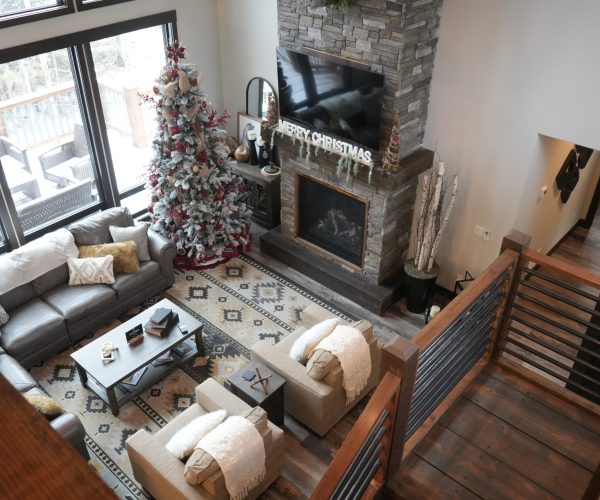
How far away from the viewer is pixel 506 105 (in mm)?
5773

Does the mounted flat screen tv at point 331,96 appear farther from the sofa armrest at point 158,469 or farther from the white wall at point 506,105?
the sofa armrest at point 158,469

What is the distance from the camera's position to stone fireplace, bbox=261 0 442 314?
5711 mm

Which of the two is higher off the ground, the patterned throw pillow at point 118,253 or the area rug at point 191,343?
the patterned throw pillow at point 118,253

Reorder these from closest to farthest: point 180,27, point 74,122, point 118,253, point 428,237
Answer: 1. point 428,237
2. point 118,253
3. point 74,122
4. point 180,27

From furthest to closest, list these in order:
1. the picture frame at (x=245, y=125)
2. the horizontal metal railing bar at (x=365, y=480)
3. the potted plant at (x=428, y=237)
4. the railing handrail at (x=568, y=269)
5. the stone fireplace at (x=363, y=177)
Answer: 1. the picture frame at (x=245, y=125)
2. the potted plant at (x=428, y=237)
3. the stone fireplace at (x=363, y=177)
4. the railing handrail at (x=568, y=269)
5. the horizontal metal railing bar at (x=365, y=480)

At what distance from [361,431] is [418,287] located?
168 inches

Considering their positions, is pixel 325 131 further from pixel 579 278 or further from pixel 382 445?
pixel 382 445

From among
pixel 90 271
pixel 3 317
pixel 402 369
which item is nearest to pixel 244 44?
pixel 90 271

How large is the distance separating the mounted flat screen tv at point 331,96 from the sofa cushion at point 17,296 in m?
3.41

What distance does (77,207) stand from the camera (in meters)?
7.61

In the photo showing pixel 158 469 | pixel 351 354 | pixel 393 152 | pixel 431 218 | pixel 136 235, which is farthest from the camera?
pixel 136 235

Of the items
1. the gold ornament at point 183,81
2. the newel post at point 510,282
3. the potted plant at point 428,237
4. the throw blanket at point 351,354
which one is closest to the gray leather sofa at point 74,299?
the gold ornament at point 183,81

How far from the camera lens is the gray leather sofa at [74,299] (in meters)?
5.95

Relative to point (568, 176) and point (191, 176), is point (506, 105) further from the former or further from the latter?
point (191, 176)
